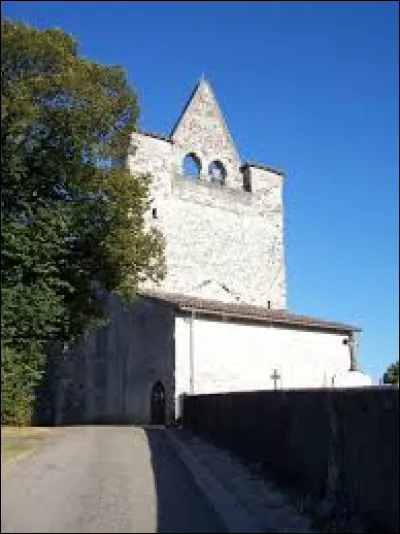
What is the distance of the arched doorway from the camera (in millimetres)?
39594

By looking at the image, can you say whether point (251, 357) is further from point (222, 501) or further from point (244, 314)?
point (222, 501)

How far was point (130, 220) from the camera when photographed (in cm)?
2958

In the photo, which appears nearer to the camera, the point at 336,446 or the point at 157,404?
the point at 336,446

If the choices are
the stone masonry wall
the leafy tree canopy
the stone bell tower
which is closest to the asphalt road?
the leafy tree canopy

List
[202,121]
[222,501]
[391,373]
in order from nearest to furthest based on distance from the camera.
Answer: [222,501] < [202,121] < [391,373]

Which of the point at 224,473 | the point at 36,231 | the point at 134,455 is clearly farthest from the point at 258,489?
the point at 36,231

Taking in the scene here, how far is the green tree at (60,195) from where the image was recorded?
26703 millimetres

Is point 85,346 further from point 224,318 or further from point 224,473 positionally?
point 224,473

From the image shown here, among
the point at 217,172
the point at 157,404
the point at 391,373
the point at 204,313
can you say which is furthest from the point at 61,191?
the point at 391,373

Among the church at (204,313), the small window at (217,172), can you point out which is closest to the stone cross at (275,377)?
the church at (204,313)

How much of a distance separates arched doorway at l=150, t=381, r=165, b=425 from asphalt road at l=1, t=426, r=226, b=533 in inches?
796

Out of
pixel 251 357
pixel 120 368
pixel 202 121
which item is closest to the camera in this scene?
pixel 251 357

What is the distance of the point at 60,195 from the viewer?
29453 mm

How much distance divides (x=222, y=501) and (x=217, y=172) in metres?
44.0
